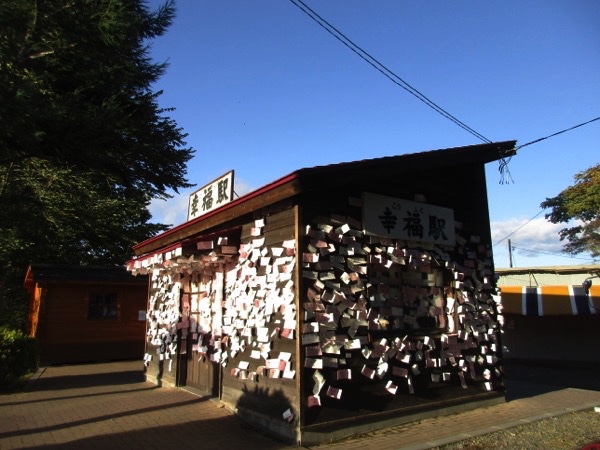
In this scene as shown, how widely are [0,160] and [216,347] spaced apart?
4930 mm

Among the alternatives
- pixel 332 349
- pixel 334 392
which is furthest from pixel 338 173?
pixel 334 392

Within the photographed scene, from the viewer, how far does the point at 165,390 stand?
9.29 meters

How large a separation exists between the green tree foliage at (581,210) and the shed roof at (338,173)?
20.0 metres

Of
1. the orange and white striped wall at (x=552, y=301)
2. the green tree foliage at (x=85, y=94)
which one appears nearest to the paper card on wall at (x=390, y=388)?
the green tree foliage at (x=85, y=94)

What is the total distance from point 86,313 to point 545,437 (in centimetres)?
1422

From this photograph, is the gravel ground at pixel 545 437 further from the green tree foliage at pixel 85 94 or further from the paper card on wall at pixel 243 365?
the green tree foliage at pixel 85 94

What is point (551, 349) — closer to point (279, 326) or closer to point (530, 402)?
point (530, 402)

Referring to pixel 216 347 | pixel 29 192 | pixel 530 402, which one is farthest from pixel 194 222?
pixel 29 192

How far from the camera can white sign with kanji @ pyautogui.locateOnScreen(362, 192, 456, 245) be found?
6988 mm

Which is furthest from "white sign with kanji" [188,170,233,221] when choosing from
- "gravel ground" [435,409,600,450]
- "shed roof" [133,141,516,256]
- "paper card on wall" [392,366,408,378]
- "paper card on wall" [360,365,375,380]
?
"gravel ground" [435,409,600,450]

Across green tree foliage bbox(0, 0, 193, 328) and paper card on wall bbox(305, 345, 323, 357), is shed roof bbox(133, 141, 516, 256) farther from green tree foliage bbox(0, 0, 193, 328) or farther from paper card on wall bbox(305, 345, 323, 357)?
green tree foliage bbox(0, 0, 193, 328)

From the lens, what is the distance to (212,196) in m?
9.61

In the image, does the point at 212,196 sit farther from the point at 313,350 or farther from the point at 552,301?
the point at 552,301

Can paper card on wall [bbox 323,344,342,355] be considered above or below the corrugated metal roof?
below
